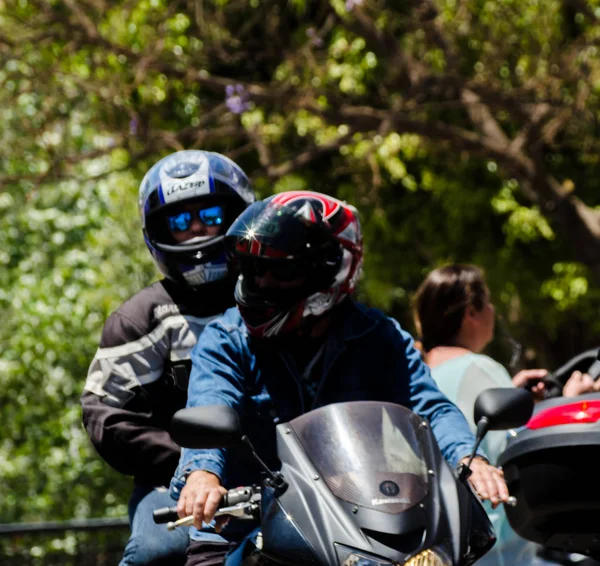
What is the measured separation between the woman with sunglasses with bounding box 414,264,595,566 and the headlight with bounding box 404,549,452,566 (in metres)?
2.08

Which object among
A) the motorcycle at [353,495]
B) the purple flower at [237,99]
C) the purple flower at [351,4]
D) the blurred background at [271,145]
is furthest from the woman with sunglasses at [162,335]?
the purple flower at [351,4]

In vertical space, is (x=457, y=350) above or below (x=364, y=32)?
above

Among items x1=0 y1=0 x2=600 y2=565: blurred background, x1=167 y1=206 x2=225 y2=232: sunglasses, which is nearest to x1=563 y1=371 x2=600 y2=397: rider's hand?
x1=167 y1=206 x2=225 y2=232: sunglasses

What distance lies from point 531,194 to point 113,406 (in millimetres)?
8847

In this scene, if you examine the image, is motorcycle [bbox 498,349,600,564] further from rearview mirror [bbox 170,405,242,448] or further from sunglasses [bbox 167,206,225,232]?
rearview mirror [bbox 170,405,242,448]

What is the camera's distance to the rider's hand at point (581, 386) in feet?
15.8

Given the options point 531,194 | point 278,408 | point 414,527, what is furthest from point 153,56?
point 414,527

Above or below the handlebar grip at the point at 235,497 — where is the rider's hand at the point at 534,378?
below

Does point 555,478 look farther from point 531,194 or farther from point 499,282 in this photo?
point 499,282

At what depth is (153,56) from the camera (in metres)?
10.9

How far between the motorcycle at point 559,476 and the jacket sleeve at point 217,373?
1.19 meters

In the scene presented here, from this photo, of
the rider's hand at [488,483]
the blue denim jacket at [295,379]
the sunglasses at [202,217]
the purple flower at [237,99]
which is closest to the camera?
the rider's hand at [488,483]

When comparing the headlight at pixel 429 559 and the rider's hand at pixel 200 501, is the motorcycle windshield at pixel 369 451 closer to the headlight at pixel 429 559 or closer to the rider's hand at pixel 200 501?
the headlight at pixel 429 559

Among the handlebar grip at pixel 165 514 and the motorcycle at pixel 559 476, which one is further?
the motorcycle at pixel 559 476
